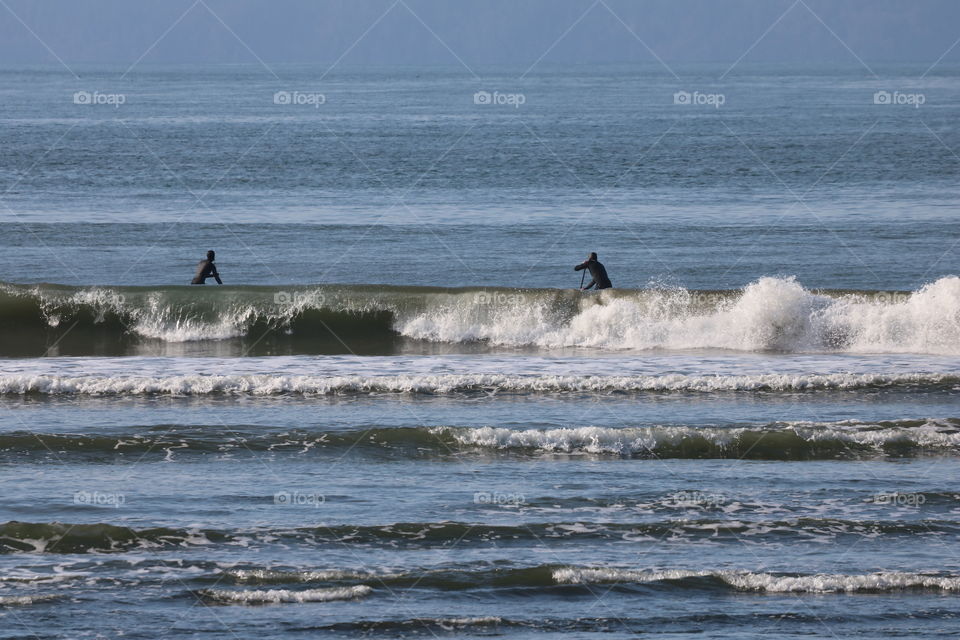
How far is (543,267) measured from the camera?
33281mm

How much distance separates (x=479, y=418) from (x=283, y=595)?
6725mm

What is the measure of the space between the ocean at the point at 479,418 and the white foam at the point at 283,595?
3 cm

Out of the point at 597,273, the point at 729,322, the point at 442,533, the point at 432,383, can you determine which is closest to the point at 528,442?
the point at 442,533

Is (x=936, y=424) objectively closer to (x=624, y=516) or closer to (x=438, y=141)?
(x=624, y=516)

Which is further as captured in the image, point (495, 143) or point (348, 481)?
point (495, 143)

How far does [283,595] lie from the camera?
10.7 m

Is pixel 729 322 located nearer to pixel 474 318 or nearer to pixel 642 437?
pixel 474 318

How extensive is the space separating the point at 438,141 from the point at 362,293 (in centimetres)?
5293

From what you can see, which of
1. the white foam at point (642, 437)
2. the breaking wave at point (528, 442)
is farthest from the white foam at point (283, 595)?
the white foam at point (642, 437)

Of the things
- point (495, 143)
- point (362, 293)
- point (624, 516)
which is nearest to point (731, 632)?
point (624, 516)

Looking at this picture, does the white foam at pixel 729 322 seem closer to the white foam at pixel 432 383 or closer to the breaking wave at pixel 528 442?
the white foam at pixel 432 383

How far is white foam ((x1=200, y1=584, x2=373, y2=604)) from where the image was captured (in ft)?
34.9

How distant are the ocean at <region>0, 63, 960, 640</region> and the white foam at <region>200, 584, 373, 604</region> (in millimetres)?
25

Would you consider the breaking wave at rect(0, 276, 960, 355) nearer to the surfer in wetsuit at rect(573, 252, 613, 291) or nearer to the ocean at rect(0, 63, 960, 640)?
the ocean at rect(0, 63, 960, 640)
